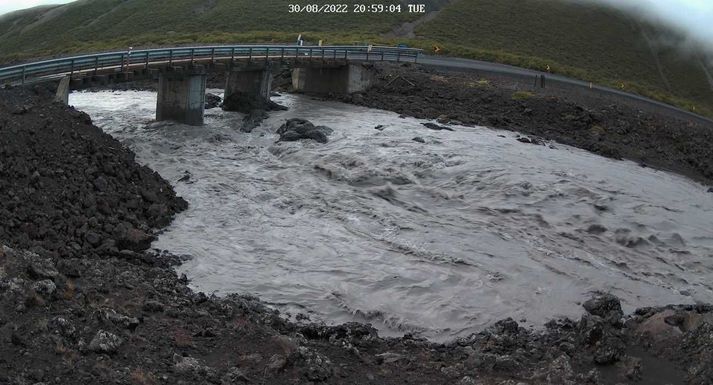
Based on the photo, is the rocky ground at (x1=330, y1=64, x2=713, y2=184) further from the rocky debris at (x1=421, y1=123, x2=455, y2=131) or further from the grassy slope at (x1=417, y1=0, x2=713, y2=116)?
the grassy slope at (x1=417, y1=0, x2=713, y2=116)

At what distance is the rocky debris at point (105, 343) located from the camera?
1222 cm

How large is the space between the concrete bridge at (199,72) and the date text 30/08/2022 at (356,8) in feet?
149

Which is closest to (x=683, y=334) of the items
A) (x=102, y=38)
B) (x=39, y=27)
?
(x=102, y=38)

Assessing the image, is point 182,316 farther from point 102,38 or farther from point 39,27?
point 39,27

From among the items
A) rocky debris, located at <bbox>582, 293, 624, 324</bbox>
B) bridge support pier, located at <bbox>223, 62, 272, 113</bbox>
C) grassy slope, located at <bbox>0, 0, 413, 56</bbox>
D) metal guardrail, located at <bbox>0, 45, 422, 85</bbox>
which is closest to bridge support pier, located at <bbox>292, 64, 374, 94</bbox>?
metal guardrail, located at <bbox>0, 45, 422, 85</bbox>

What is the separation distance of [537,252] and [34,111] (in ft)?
66.1

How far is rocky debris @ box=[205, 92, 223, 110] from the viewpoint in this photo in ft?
154

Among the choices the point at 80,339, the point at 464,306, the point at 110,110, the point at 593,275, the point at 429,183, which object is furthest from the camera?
the point at 110,110

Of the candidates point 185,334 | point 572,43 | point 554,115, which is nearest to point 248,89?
point 554,115

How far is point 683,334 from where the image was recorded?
16750 millimetres

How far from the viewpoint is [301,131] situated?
39094 mm

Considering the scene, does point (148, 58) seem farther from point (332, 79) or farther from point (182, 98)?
point (332, 79)

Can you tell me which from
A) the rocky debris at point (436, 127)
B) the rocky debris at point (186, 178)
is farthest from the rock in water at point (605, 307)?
the rocky debris at point (436, 127)

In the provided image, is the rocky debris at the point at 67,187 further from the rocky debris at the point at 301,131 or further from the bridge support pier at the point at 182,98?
the rocky debris at the point at 301,131
